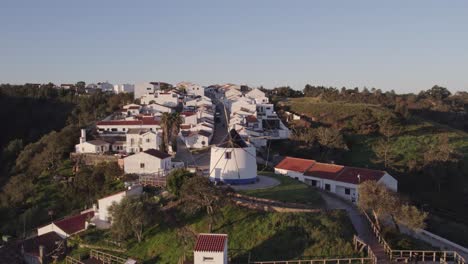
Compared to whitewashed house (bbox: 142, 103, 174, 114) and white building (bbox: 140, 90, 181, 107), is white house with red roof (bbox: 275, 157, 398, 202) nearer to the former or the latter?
whitewashed house (bbox: 142, 103, 174, 114)

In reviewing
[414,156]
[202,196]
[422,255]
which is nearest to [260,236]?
[202,196]

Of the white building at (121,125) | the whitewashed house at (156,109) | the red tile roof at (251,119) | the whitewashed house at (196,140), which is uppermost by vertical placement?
the whitewashed house at (156,109)

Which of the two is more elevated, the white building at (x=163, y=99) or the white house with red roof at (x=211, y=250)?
the white building at (x=163, y=99)

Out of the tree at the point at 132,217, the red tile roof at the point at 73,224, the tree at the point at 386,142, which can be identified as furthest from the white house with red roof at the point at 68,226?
the tree at the point at 386,142

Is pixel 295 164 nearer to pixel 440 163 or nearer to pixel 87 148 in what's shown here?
pixel 440 163

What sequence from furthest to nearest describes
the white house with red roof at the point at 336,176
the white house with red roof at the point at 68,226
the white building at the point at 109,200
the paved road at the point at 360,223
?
1. the white house with red roof at the point at 336,176
2. the white building at the point at 109,200
3. the white house with red roof at the point at 68,226
4. the paved road at the point at 360,223

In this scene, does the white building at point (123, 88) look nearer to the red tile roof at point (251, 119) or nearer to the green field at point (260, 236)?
the red tile roof at point (251, 119)

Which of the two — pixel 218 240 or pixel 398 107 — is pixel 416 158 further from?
pixel 218 240

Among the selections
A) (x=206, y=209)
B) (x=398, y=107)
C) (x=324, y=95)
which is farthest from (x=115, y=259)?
(x=324, y=95)
